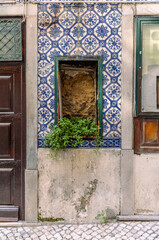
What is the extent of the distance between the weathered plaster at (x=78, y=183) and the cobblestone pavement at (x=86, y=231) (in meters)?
0.18

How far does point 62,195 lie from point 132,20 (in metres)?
3.13

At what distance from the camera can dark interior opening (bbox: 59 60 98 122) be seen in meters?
4.01

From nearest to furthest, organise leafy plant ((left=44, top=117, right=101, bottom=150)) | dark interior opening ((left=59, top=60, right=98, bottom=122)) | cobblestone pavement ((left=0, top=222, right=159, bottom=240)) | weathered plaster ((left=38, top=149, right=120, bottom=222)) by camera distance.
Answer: cobblestone pavement ((left=0, top=222, right=159, bottom=240)), leafy plant ((left=44, top=117, right=101, bottom=150)), weathered plaster ((left=38, top=149, right=120, bottom=222)), dark interior opening ((left=59, top=60, right=98, bottom=122))

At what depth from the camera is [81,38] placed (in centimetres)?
370

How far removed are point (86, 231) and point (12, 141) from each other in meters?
1.91

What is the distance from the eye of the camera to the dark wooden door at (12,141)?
150 inches

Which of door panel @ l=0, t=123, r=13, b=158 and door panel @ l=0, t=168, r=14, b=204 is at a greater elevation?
door panel @ l=0, t=123, r=13, b=158

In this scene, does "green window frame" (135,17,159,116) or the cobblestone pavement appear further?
"green window frame" (135,17,159,116)

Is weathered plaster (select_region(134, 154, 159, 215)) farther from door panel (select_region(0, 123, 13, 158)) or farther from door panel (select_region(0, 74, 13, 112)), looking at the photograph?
door panel (select_region(0, 74, 13, 112))

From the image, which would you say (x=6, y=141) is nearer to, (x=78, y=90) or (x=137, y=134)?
(x=78, y=90)

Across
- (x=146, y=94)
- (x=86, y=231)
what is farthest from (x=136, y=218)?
(x=146, y=94)

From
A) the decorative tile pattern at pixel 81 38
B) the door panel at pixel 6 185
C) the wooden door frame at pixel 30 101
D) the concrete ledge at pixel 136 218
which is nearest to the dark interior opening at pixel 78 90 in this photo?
the decorative tile pattern at pixel 81 38

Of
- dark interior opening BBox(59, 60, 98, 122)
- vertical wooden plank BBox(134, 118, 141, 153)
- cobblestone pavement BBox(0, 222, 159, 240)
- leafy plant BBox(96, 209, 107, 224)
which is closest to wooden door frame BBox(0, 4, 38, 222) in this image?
cobblestone pavement BBox(0, 222, 159, 240)

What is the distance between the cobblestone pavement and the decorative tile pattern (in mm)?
1948
